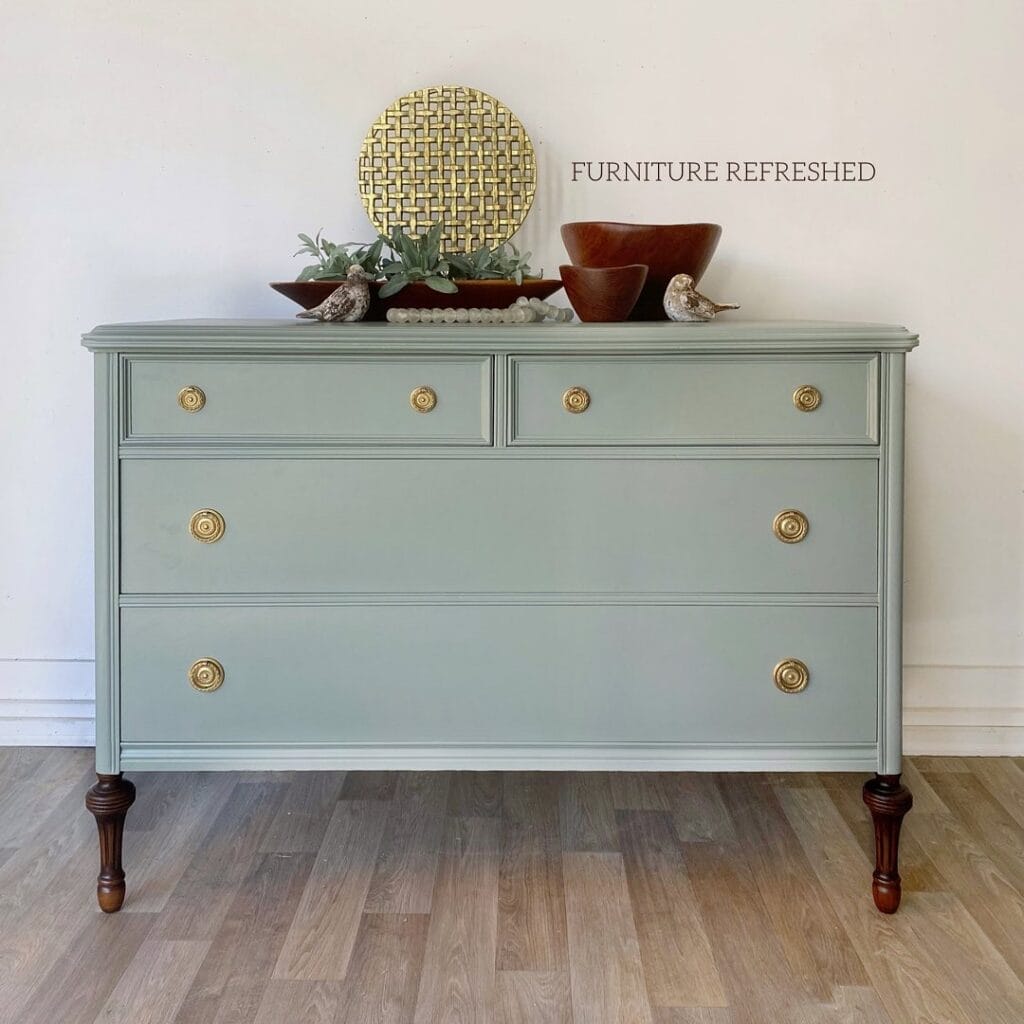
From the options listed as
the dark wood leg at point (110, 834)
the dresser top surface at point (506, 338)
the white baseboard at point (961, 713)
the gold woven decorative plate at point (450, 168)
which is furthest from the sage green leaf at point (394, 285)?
the white baseboard at point (961, 713)

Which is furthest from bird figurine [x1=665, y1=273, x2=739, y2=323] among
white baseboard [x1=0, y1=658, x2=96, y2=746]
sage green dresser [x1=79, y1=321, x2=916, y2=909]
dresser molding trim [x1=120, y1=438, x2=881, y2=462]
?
white baseboard [x1=0, y1=658, x2=96, y2=746]

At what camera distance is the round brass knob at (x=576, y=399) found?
6.16 feet

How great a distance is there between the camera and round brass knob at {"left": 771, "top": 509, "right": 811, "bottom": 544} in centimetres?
189

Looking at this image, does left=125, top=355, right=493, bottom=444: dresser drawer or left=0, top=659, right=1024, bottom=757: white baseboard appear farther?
left=0, top=659, right=1024, bottom=757: white baseboard

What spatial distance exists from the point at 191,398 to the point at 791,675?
965 millimetres

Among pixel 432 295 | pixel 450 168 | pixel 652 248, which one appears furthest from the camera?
pixel 450 168

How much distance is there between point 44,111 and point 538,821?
1.63 meters

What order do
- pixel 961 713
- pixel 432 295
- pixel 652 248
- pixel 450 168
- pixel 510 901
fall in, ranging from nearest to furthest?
1. pixel 510 901
2. pixel 432 295
3. pixel 652 248
4. pixel 450 168
5. pixel 961 713

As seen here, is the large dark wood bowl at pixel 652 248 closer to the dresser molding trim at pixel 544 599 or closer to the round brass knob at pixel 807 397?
the round brass knob at pixel 807 397

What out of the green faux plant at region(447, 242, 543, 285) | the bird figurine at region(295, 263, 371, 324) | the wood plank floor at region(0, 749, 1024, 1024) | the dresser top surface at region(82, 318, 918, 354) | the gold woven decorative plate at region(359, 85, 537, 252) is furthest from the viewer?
the gold woven decorative plate at region(359, 85, 537, 252)

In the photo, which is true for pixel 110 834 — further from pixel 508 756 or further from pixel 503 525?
pixel 503 525

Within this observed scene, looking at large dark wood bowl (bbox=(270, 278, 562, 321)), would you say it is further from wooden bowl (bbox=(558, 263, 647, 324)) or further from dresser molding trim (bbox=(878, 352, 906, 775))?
dresser molding trim (bbox=(878, 352, 906, 775))

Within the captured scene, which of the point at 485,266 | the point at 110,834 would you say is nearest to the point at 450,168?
the point at 485,266

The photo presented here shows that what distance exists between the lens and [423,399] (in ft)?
6.16
